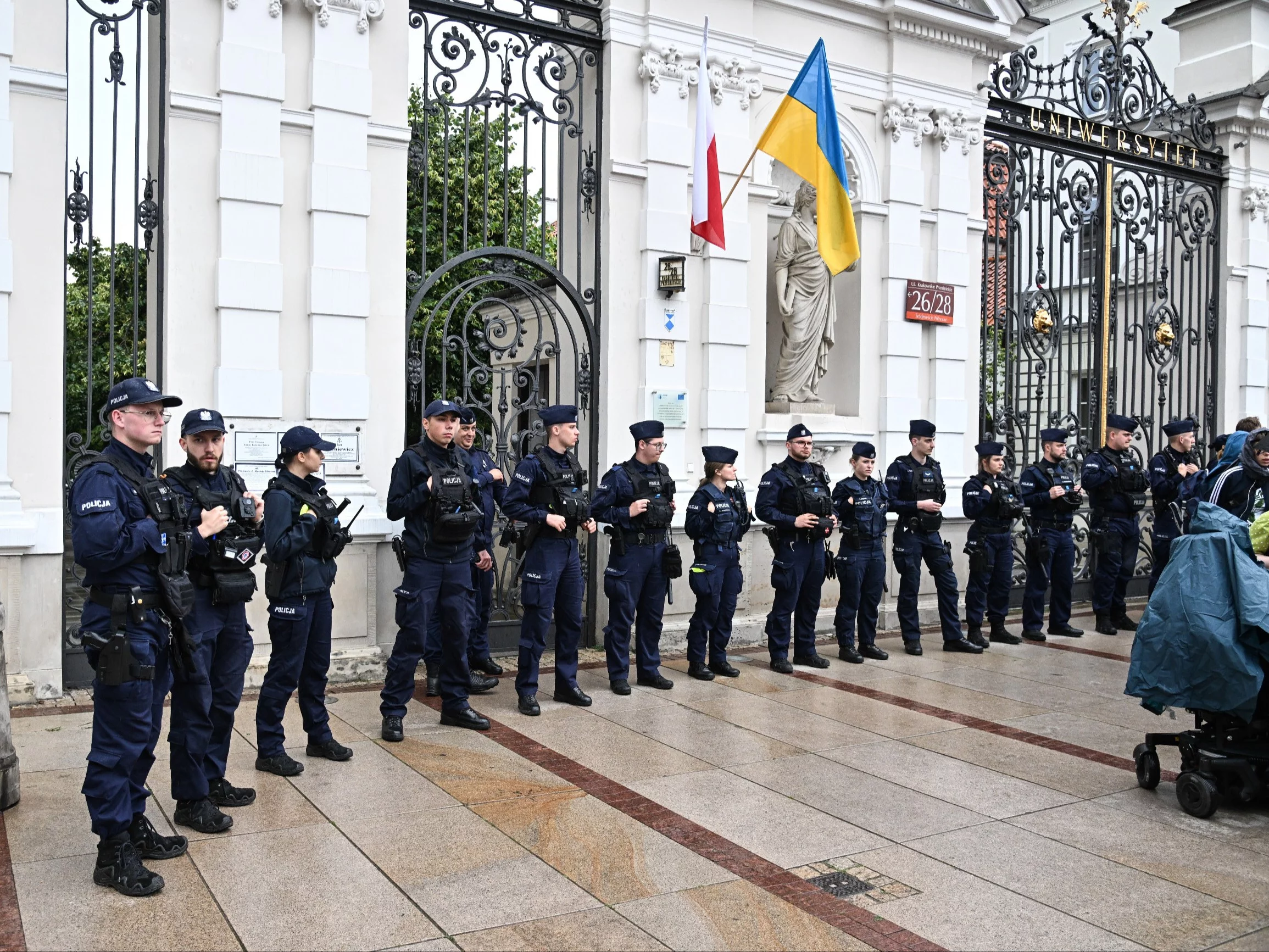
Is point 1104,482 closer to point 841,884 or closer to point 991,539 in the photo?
point 991,539

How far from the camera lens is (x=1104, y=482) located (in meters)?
11.6

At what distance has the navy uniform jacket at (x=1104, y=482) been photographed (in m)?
11.6

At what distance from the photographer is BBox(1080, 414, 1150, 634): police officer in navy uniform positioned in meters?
11.6

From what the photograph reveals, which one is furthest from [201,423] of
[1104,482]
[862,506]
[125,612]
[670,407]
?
[1104,482]

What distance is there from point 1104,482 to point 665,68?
604 centimetres

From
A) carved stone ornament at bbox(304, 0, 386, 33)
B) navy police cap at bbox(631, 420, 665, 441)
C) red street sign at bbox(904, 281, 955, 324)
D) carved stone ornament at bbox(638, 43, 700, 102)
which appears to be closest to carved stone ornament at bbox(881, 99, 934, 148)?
red street sign at bbox(904, 281, 955, 324)

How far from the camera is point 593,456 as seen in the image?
996 centimetres

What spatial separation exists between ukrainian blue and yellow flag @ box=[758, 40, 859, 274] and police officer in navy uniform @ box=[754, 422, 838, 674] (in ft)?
5.35

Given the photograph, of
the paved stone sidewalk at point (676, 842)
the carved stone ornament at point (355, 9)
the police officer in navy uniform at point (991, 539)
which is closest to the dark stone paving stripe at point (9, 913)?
the paved stone sidewalk at point (676, 842)

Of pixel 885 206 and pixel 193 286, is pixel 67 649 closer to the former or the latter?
pixel 193 286

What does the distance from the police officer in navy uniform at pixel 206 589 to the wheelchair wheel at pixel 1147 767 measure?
185 inches

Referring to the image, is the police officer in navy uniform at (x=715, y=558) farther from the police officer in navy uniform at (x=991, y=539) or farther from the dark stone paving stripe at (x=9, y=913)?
the dark stone paving stripe at (x=9, y=913)

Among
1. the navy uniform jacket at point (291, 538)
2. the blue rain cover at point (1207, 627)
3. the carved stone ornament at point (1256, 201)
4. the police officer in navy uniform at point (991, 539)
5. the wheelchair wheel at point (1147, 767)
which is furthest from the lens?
the carved stone ornament at point (1256, 201)

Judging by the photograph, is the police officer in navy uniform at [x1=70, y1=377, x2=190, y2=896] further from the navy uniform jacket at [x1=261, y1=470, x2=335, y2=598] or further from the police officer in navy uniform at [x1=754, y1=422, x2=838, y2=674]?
the police officer in navy uniform at [x1=754, y1=422, x2=838, y2=674]
